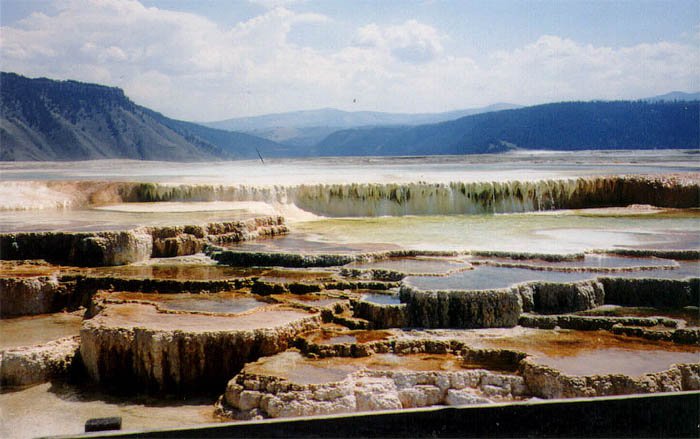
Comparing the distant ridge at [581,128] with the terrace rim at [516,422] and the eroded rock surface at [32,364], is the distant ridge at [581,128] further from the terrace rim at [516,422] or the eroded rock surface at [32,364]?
the terrace rim at [516,422]

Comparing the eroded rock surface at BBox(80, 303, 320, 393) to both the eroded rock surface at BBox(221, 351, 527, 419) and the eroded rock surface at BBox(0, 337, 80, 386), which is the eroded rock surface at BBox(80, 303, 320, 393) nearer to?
the eroded rock surface at BBox(0, 337, 80, 386)

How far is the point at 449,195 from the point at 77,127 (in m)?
65.6

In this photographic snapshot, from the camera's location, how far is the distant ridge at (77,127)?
71.0 metres

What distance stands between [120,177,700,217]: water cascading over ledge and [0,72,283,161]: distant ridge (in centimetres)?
4989

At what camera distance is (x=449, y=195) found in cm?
2272

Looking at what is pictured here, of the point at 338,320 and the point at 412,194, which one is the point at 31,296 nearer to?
the point at 338,320

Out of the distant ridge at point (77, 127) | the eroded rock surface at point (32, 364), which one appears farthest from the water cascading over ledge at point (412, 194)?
the distant ridge at point (77, 127)

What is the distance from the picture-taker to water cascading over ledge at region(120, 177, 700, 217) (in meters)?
22.1

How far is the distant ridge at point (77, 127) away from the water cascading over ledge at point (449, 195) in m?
49.9

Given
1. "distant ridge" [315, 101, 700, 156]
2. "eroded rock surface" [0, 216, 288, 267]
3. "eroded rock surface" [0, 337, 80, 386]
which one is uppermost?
"distant ridge" [315, 101, 700, 156]

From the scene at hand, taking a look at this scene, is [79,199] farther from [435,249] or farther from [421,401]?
[421,401]

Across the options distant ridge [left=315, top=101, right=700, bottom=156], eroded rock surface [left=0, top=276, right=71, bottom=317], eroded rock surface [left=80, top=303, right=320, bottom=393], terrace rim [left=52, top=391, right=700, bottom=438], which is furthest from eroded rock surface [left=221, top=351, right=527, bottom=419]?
distant ridge [left=315, top=101, right=700, bottom=156]

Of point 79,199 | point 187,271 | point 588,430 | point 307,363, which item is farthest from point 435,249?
point 79,199

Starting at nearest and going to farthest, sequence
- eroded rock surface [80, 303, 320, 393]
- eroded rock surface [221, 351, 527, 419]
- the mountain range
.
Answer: eroded rock surface [221, 351, 527, 419] → eroded rock surface [80, 303, 320, 393] → the mountain range
